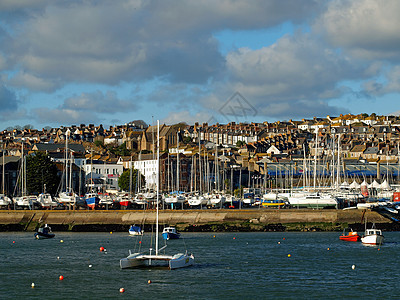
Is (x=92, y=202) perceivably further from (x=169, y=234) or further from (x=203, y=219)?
(x=169, y=234)

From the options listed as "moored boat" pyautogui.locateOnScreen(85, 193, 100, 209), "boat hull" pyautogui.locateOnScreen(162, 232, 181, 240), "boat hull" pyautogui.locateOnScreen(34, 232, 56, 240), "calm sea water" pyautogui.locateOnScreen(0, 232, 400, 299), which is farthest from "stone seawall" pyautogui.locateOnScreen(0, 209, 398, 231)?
"boat hull" pyautogui.locateOnScreen(162, 232, 181, 240)

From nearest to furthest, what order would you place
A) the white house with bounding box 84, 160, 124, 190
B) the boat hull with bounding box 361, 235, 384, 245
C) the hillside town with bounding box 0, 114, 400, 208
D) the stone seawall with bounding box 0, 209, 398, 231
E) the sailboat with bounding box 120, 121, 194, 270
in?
the sailboat with bounding box 120, 121, 194, 270 → the boat hull with bounding box 361, 235, 384, 245 → the stone seawall with bounding box 0, 209, 398, 231 → the hillside town with bounding box 0, 114, 400, 208 → the white house with bounding box 84, 160, 124, 190

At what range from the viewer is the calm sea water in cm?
3038

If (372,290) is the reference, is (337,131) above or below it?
above

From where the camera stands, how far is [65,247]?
158 ft

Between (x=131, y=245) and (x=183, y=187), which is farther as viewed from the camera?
(x=183, y=187)

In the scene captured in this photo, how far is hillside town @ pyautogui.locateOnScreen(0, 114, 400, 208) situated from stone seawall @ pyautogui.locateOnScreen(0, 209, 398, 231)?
11.1 metres

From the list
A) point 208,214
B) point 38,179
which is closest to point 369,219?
point 208,214

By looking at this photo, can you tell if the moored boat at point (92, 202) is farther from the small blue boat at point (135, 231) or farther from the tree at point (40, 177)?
the small blue boat at point (135, 231)

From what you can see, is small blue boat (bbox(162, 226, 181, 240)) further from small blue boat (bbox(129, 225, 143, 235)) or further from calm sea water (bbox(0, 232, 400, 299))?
small blue boat (bbox(129, 225, 143, 235))

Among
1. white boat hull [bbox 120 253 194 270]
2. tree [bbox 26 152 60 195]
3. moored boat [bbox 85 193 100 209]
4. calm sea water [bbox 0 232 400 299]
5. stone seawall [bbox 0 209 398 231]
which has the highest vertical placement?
tree [bbox 26 152 60 195]

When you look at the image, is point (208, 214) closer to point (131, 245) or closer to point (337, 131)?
point (131, 245)

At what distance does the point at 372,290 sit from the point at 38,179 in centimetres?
6268

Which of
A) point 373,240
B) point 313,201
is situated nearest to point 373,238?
point 373,240
